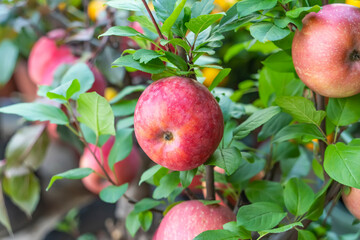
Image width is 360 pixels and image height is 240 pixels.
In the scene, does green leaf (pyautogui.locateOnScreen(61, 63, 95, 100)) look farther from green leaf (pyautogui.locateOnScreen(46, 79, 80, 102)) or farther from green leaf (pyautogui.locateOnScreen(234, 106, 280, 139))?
green leaf (pyautogui.locateOnScreen(234, 106, 280, 139))

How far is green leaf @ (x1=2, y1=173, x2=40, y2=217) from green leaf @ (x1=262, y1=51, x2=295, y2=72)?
1.38 ft

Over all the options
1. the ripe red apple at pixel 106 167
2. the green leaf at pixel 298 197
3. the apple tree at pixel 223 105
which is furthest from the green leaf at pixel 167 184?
→ the ripe red apple at pixel 106 167

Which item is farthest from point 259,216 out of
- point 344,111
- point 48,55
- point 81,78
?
point 48,55

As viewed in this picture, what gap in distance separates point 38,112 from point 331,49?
11.3 inches

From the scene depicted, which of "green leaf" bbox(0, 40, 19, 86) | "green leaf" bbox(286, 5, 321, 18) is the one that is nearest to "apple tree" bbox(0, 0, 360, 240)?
"green leaf" bbox(286, 5, 321, 18)

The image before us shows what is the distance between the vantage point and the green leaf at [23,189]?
61 centimetres

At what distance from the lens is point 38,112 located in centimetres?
41

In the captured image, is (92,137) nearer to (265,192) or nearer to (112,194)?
(112,194)

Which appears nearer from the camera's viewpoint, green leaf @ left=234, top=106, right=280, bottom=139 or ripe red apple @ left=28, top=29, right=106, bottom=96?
green leaf @ left=234, top=106, right=280, bottom=139

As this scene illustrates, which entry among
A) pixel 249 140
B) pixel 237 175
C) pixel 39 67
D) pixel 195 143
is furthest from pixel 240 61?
pixel 195 143

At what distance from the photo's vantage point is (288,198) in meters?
0.36

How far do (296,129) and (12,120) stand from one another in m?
1.00

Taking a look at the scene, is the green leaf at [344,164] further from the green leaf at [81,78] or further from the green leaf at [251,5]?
the green leaf at [81,78]

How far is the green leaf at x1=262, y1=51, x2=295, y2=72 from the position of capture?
376 mm
